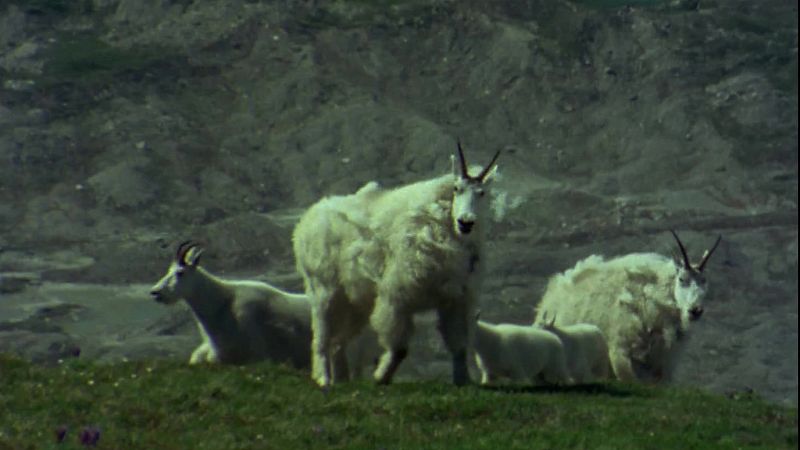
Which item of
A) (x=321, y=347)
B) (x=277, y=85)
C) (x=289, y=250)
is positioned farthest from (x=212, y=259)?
(x=321, y=347)

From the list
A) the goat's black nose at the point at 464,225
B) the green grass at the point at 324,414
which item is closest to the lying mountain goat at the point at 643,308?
the green grass at the point at 324,414

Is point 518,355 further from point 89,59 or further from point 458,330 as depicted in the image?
point 89,59

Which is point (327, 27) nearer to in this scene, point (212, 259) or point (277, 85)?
point (277, 85)

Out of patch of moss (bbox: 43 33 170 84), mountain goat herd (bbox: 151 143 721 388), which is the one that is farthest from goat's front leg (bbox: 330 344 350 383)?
patch of moss (bbox: 43 33 170 84)

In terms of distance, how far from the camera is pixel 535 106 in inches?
3056

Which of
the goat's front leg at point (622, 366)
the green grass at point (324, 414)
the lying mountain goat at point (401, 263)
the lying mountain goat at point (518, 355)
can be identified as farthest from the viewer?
the goat's front leg at point (622, 366)

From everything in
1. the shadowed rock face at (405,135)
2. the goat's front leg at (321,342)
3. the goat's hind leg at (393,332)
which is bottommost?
the shadowed rock face at (405,135)

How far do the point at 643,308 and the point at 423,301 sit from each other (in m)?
6.79

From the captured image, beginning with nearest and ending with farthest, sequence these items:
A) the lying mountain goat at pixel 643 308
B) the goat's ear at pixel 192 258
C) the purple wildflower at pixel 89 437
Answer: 1. the purple wildflower at pixel 89 437
2. the goat's ear at pixel 192 258
3. the lying mountain goat at pixel 643 308

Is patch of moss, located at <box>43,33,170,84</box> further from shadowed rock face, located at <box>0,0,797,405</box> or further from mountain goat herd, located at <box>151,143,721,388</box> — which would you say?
mountain goat herd, located at <box>151,143,721,388</box>

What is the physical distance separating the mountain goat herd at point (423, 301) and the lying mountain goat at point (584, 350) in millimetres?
22

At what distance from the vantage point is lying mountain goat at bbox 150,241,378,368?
2214cm

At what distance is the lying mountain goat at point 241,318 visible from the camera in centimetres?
2214

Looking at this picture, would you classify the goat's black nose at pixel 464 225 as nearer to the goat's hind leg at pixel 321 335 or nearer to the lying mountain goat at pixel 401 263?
the lying mountain goat at pixel 401 263
